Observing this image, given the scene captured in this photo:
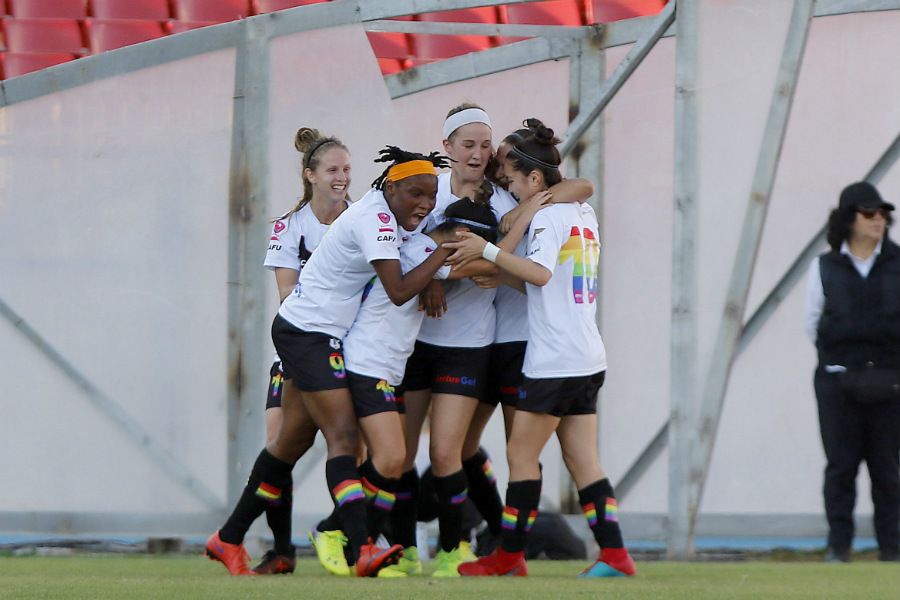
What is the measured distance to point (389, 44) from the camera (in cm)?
760

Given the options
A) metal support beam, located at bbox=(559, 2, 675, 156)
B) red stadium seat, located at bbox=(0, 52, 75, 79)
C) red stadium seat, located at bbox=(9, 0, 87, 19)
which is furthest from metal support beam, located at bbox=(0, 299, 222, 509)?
metal support beam, located at bbox=(559, 2, 675, 156)

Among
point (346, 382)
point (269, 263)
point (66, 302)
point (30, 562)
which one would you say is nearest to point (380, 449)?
point (346, 382)

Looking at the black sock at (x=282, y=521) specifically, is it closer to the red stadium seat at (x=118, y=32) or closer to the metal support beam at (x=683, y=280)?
the metal support beam at (x=683, y=280)

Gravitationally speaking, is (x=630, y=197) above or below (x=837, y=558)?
above

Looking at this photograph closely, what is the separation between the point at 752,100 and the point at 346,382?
286cm

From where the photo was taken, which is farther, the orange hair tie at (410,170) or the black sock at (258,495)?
the black sock at (258,495)

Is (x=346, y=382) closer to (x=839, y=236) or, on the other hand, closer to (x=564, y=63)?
(x=839, y=236)

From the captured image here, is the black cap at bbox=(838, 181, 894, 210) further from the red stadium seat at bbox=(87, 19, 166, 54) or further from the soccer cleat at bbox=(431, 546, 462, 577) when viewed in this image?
the red stadium seat at bbox=(87, 19, 166, 54)

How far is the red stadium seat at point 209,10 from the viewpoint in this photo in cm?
808

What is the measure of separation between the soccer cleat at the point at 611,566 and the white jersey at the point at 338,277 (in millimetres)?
1104

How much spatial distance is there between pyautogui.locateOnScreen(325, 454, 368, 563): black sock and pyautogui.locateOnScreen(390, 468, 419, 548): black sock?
474mm

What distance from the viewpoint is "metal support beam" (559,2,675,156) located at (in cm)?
692

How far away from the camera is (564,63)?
7375 millimetres

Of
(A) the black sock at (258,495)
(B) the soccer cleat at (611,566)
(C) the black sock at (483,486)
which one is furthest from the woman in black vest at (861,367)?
(A) the black sock at (258,495)
